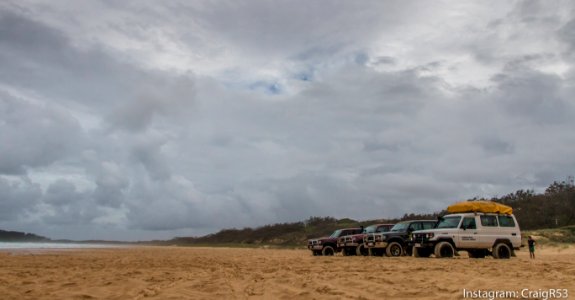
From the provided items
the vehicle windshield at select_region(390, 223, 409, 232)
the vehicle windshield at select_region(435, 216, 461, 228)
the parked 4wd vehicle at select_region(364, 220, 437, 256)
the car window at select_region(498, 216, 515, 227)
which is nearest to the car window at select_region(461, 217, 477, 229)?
the vehicle windshield at select_region(435, 216, 461, 228)

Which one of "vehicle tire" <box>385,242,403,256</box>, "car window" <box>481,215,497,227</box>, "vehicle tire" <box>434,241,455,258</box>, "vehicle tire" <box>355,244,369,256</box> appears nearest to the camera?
"vehicle tire" <box>434,241,455,258</box>

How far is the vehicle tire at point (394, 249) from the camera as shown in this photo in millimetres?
22266

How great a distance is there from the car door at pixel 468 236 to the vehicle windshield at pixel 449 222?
0.24 metres

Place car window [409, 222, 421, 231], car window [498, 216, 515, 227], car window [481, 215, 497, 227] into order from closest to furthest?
1. car window [481, 215, 497, 227]
2. car window [498, 216, 515, 227]
3. car window [409, 222, 421, 231]

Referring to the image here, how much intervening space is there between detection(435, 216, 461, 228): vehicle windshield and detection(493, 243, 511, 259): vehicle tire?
176cm

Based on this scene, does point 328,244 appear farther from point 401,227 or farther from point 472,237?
point 472,237

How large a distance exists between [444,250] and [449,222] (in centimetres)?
146

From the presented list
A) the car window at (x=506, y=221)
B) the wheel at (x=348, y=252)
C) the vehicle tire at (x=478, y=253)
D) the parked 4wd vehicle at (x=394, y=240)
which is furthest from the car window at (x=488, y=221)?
the wheel at (x=348, y=252)

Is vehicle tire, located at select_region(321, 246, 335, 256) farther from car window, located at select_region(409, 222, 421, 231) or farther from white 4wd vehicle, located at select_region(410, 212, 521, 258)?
white 4wd vehicle, located at select_region(410, 212, 521, 258)

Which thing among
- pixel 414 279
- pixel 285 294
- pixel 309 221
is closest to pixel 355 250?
pixel 414 279

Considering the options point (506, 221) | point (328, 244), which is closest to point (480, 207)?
point (506, 221)

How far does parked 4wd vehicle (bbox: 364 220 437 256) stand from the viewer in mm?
22372

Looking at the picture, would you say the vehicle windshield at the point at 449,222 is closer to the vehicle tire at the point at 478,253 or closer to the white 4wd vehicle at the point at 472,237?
the white 4wd vehicle at the point at 472,237

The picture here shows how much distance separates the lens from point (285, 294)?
855 cm
